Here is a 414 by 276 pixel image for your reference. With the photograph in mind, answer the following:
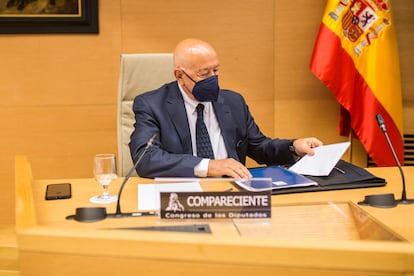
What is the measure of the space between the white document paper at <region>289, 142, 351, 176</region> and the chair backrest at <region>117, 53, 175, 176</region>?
2.75ft

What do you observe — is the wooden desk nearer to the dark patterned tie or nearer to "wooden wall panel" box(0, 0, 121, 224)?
the dark patterned tie

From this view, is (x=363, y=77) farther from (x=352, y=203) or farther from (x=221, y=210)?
(x=221, y=210)

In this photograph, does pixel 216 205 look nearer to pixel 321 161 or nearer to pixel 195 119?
pixel 321 161

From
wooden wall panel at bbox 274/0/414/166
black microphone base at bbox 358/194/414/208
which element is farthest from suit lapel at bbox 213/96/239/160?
wooden wall panel at bbox 274/0/414/166

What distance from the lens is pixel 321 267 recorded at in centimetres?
89

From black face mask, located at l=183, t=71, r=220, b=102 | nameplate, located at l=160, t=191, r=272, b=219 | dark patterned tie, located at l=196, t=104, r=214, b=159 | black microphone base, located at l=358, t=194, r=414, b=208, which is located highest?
black face mask, located at l=183, t=71, r=220, b=102

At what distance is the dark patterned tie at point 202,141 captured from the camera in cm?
238

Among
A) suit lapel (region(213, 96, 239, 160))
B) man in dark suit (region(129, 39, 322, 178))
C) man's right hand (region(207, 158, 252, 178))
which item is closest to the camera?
man's right hand (region(207, 158, 252, 178))

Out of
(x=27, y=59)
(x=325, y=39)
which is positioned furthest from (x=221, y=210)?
(x=27, y=59)

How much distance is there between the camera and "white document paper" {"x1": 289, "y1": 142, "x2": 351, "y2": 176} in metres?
2.00

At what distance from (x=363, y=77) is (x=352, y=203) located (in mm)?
1940

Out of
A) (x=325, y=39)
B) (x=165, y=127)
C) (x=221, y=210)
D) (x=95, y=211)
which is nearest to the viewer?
(x=221, y=210)

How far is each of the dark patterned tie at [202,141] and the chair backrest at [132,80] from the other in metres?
0.33

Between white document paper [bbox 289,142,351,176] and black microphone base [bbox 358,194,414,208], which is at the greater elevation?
white document paper [bbox 289,142,351,176]
